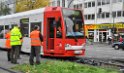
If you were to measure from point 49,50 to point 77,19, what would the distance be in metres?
2.45

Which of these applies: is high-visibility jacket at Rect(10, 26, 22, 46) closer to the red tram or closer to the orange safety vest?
the orange safety vest

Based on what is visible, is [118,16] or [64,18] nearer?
[64,18]

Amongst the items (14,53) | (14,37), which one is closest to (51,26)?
(14,37)

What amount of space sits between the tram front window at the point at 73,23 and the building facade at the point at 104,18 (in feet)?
144

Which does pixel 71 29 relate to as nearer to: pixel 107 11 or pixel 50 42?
pixel 50 42

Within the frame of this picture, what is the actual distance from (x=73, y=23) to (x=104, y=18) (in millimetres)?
54355

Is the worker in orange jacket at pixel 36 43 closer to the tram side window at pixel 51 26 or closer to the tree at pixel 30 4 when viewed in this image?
the tram side window at pixel 51 26

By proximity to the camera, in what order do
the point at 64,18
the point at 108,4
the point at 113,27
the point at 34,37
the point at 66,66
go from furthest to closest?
the point at 108,4 < the point at 113,27 < the point at 64,18 < the point at 34,37 < the point at 66,66

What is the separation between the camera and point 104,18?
7594 centimetres

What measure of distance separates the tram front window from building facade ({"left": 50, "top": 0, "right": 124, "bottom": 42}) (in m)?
43.9

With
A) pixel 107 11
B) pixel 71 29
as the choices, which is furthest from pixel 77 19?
pixel 107 11

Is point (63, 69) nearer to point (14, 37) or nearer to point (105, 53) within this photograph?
point (14, 37)

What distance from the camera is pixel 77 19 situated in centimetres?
2259

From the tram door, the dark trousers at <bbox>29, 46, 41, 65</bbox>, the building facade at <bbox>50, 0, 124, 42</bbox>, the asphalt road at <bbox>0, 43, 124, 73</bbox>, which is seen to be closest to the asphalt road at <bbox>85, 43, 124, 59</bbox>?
the asphalt road at <bbox>0, 43, 124, 73</bbox>
